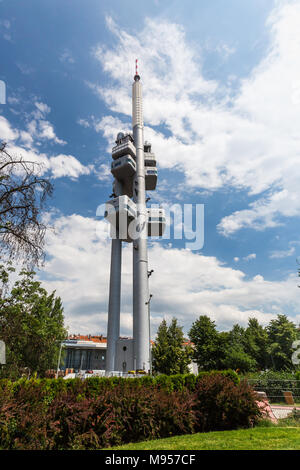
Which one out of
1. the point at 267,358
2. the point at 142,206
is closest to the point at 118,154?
the point at 142,206

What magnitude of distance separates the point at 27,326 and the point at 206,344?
131 ft

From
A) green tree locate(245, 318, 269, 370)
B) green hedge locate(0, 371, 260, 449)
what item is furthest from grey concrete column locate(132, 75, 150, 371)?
green hedge locate(0, 371, 260, 449)

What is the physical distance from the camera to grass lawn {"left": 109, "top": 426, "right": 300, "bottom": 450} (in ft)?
22.1

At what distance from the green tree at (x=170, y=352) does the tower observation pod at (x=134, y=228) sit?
10.9ft

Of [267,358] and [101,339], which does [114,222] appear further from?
[101,339]

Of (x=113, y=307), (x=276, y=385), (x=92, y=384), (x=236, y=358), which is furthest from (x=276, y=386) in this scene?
(x=113, y=307)

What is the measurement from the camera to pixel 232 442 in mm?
7496

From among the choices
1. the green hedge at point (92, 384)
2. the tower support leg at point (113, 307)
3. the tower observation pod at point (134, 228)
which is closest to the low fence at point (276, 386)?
the green hedge at point (92, 384)

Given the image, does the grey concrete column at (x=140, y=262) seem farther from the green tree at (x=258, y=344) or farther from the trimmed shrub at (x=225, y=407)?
the trimmed shrub at (x=225, y=407)

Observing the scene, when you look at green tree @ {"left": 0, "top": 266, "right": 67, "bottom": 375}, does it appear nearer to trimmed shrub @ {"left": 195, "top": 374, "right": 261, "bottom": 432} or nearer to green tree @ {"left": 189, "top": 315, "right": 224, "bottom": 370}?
trimmed shrub @ {"left": 195, "top": 374, "right": 261, "bottom": 432}

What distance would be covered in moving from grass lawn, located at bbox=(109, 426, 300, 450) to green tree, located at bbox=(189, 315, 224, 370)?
3924 centimetres

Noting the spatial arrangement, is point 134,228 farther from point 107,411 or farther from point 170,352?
point 107,411

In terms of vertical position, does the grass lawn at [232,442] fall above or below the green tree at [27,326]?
below

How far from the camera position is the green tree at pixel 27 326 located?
7.93 meters
